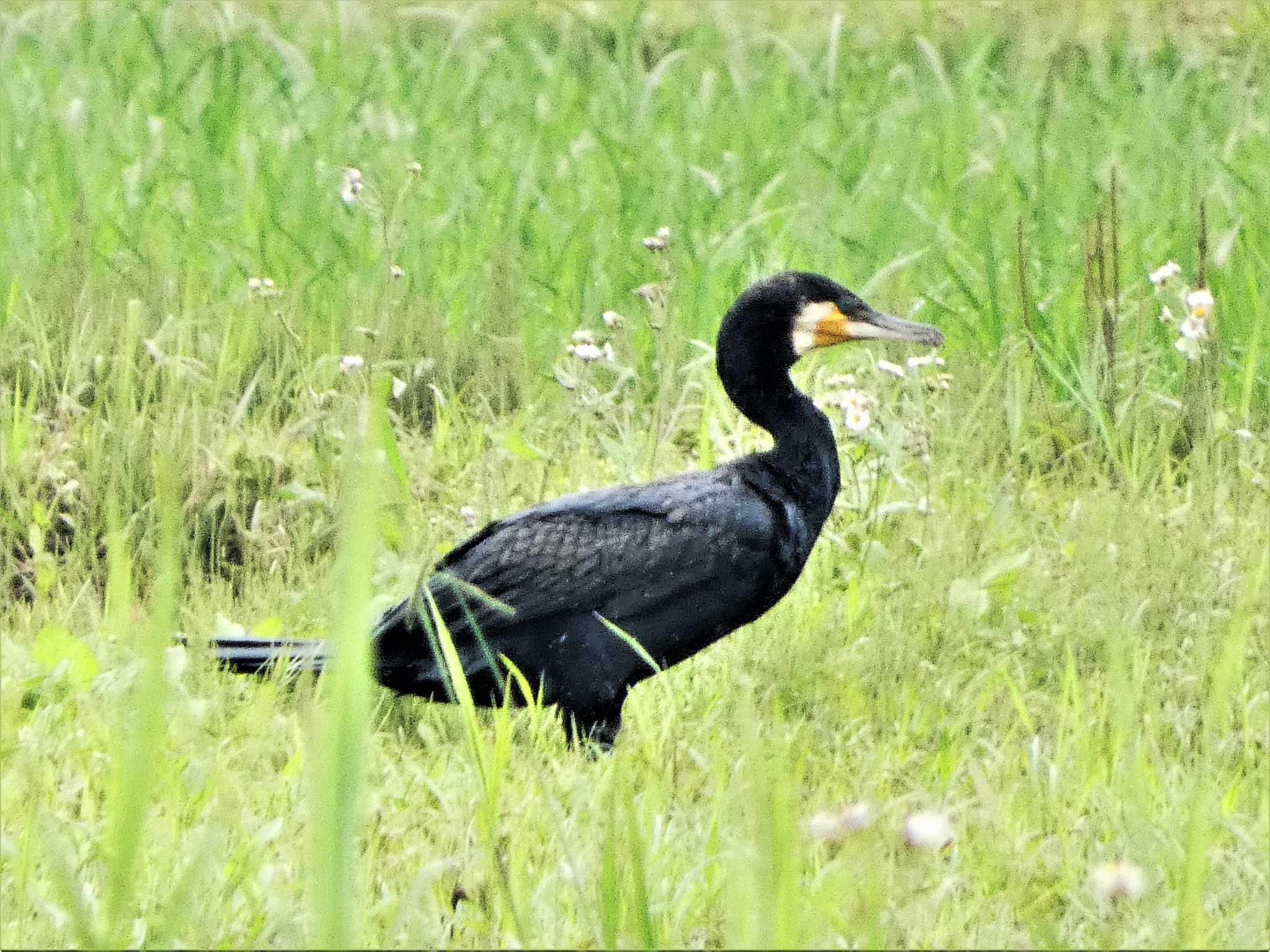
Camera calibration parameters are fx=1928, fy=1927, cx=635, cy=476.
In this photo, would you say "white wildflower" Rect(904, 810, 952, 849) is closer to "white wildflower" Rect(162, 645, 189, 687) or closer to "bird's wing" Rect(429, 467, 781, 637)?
"bird's wing" Rect(429, 467, 781, 637)

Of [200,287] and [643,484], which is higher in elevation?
[200,287]

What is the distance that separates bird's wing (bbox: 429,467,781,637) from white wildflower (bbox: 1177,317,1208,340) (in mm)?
1178

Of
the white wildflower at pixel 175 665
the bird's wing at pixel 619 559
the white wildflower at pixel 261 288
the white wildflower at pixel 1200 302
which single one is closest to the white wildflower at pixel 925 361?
the white wildflower at pixel 1200 302

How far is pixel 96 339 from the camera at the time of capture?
461cm

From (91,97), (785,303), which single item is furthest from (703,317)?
(91,97)

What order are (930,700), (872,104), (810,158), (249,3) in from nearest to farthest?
(930,700)
(810,158)
(872,104)
(249,3)


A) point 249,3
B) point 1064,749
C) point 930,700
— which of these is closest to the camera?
point 1064,749

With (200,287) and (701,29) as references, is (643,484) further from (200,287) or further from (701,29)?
(701,29)

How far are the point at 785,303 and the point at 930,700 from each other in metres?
0.90

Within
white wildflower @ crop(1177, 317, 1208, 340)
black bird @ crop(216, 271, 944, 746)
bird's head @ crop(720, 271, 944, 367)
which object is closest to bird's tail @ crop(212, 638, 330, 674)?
black bird @ crop(216, 271, 944, 746)

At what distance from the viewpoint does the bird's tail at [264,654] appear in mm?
3416

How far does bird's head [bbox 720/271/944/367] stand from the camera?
3.88 meters

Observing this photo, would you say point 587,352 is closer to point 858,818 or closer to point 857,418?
point 857,418

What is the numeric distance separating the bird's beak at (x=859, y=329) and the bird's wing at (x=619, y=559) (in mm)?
500
